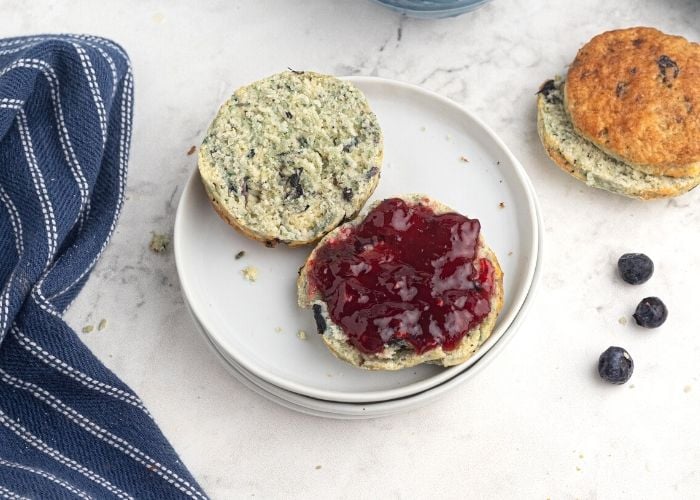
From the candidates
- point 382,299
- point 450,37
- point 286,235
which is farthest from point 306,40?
point 382,299

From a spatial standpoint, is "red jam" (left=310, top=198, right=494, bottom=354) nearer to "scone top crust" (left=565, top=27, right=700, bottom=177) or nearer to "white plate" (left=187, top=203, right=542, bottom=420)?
"white plate" (left=187, top=203, right=542, bottom=420)

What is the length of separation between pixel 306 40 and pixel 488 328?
1.61 m

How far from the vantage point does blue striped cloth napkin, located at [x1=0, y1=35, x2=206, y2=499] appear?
302 centimetres

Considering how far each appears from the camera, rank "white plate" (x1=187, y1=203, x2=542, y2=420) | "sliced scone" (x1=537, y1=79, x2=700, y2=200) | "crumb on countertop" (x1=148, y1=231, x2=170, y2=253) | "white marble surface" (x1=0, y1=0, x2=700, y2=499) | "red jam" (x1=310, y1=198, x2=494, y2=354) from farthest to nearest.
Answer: "crumb on countertop" (x1=148, y1=231, x2=170, y2=253), "sliced scone" (x1=537, y1=79, x2=700, y2=200), "white marble surface" (x1=0, y1=0, x2=700, y2=499), "white plate" (x1=187, y1=203, x2=542, y2=420), "red jam" (x1=310, y1=198, x2=494, y2=354)

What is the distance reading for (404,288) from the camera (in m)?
2.78

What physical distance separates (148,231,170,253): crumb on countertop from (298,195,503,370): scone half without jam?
2.43 ft

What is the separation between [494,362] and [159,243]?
144 centimetres

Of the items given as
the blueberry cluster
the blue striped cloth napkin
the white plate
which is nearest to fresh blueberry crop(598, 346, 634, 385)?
the blueberry cluster

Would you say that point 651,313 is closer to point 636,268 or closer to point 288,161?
point 636,268

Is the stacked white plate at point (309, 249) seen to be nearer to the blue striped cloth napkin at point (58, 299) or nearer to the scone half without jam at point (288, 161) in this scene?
the scone half without jam at point (288, 161)

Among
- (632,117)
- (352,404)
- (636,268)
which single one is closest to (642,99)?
(632,117)

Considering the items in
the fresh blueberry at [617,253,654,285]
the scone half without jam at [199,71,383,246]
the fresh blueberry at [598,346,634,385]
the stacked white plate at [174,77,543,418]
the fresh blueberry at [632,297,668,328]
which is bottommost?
the fresh blueberry at [598,346,634,385]

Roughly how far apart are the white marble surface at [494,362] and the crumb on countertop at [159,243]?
0.11 feet

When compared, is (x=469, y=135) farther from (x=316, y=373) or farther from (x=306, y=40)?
(x=316, y=373)
